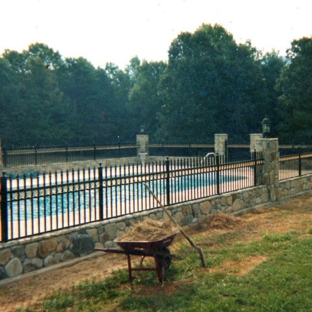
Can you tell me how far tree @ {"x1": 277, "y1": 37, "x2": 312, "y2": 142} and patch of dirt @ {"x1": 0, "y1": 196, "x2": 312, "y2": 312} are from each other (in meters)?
21.3

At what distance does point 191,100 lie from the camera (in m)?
38.3

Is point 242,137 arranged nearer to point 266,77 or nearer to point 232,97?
point 232,97

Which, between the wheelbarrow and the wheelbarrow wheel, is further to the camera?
the wheelbarrow wheel

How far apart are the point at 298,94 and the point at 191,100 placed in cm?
915

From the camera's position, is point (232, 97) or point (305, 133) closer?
point (305, 133)

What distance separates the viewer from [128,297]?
6.34m

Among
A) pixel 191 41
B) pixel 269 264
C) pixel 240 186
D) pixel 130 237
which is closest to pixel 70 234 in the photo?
pixel 130 237

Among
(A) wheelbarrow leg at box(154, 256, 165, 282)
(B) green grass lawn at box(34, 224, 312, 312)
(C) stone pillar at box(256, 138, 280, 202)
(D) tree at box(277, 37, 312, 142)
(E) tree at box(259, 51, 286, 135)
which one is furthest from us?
(E) tree at box(259, 51, 286, 135)

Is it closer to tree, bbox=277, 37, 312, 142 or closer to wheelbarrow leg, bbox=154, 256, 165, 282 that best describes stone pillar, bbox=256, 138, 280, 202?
wheelbarrow leg, bbox=154, 256, 165, 282

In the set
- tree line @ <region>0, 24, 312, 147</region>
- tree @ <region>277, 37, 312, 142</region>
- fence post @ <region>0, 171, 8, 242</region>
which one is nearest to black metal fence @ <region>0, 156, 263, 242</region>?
fence post @ <region>0, 171, 8, 242</region>

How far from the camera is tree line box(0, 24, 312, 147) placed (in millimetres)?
34656

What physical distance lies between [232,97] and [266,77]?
5.88 meters

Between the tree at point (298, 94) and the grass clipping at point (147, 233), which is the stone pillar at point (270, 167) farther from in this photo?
the tree at point (298, 94)

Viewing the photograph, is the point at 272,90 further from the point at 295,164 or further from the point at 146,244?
the point at 146,244
